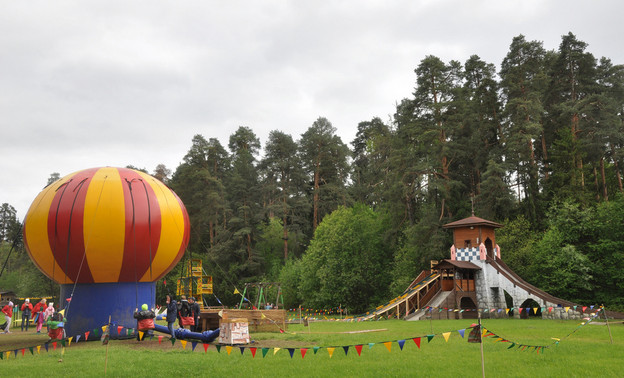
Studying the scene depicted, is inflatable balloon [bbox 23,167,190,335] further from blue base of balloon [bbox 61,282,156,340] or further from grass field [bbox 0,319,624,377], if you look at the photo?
grass field [bbox 0,319,624,377]

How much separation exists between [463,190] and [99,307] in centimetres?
3416

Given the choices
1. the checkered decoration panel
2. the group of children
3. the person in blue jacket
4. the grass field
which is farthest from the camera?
the checkered decoration panel

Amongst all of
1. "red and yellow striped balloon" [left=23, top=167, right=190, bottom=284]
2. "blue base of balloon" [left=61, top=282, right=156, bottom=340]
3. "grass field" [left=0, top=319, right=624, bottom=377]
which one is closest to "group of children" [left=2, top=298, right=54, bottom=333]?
"blue base of balloon" [left=61, top=282, right=156, bottom=340]

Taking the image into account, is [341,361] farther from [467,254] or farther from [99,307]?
[467,254]


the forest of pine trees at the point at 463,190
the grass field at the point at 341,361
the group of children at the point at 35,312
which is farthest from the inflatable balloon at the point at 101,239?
the forest of pine trees at the point at 463,190

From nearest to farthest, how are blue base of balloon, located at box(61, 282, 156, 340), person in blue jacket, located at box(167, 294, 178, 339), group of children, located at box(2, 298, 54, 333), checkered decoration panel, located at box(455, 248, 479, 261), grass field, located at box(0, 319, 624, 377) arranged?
grass field, located at box(0, 319, 624, 377) < person in blue jacket, located at box(167, 294, 178, 339) < blue base of balloon, located at box(61, 282, 156, 340) < group of children, located at box(2, 298, 54, 333) < checkered decoration panel, located at box(455, 248, 479, 261)

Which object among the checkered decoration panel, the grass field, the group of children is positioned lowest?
the grass field

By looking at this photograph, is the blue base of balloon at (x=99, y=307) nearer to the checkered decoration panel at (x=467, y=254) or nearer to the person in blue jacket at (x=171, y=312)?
the person in blue jacket at (x=171, y=312)

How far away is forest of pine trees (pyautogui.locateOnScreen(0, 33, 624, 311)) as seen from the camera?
109 ft

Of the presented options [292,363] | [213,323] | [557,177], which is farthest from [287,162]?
[292,363]

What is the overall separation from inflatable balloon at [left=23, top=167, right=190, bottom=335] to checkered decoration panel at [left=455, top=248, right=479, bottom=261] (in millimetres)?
22539

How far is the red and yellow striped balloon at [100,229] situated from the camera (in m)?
16.3

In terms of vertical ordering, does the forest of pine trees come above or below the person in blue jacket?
above

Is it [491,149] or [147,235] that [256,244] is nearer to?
[491,149]
